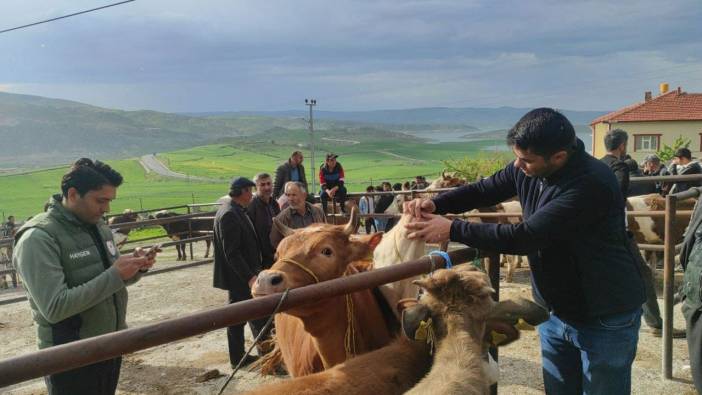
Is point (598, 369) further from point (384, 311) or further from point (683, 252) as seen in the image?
point (384, 311)

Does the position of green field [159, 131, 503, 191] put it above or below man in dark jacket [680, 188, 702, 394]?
below

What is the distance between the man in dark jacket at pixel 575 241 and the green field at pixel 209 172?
40.3 meters

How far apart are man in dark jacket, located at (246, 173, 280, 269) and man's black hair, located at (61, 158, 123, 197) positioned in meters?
3.15

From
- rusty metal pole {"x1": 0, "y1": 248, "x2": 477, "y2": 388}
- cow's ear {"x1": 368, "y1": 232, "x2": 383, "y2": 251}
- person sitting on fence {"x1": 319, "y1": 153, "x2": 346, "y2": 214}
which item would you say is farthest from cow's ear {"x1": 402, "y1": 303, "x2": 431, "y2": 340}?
person sitting on fence {"x1": 319, "y1": 153, "x2": 346, "y2": 214}

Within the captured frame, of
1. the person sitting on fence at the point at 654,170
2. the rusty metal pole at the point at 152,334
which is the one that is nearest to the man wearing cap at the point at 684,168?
the person sitting on fence at the point at 654,170

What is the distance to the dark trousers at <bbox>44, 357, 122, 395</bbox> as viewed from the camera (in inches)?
113

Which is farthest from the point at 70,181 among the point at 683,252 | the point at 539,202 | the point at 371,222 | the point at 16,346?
the point at 371,222

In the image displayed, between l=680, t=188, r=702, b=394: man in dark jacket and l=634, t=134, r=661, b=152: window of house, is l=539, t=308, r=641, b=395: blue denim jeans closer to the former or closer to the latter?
l=680, t=188, r=702, b=394: man in dark jacket

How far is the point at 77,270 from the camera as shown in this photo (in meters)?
2.96

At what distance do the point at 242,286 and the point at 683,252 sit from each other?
173 inches

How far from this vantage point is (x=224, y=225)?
5586 millimetres

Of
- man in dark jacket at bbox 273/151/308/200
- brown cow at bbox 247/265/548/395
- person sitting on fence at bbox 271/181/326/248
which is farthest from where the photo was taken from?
man in dark jacket at bbox 273/151/308/200

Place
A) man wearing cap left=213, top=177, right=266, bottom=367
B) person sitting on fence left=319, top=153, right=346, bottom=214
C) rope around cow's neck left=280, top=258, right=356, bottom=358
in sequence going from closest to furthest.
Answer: rope around cow's neck left=280, top=258, right=356, bottom=358 < man wearing cap left=213, top=177, right=266, bottom=367 < person sitting on fence left=319, top=153, right=346, bottom=214

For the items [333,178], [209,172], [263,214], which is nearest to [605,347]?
[263,214]
